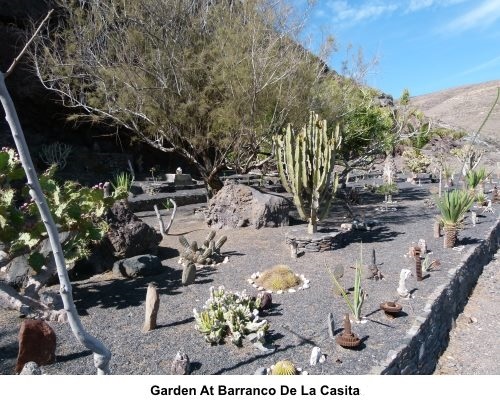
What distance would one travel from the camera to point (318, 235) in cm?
741

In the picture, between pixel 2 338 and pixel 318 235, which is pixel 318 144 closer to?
pixel 318 235

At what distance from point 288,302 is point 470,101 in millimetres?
58501

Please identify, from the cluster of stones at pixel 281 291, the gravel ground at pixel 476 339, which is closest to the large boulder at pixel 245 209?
the cluster of stones at pixel 281 291

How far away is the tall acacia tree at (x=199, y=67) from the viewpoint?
30.2ft

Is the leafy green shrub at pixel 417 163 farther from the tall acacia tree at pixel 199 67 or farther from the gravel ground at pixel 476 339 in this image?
the gravel ground at pixel 476 339

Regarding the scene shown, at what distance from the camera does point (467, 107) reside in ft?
165

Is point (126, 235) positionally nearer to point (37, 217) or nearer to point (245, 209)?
point (37, 217)

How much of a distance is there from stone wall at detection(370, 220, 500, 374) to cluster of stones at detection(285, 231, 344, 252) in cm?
215

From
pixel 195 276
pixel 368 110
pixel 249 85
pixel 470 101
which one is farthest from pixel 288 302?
pixel 470 101

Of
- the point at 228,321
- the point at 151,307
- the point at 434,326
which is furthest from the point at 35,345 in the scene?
the point at 434,326

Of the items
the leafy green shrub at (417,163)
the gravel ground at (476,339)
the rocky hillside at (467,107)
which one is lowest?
the gravel ground at (476,339)

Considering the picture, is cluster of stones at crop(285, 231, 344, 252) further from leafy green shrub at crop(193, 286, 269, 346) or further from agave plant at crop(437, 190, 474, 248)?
leafy green shrub at crop(193, 286, 269, 346)

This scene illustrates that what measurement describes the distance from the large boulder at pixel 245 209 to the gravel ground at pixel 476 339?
442 centimetres

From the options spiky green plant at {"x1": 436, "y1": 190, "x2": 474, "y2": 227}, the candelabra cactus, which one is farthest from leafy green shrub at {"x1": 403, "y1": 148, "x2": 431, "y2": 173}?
the candelabra cactus
